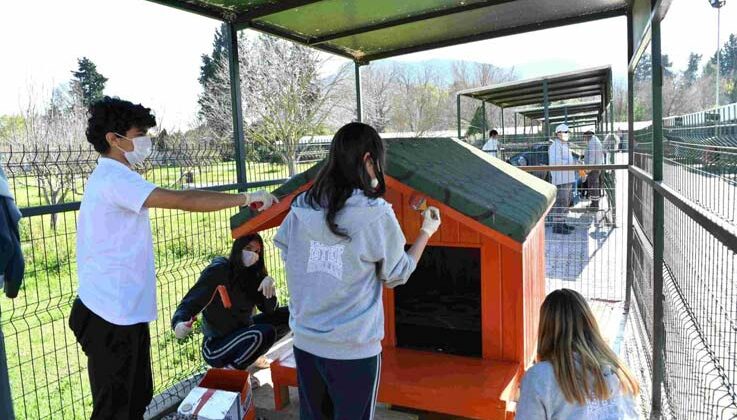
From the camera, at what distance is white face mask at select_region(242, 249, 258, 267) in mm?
3551

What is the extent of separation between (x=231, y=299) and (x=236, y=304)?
6 cm

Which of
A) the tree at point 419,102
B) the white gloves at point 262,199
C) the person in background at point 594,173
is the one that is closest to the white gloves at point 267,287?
the white gloves at point 262,199

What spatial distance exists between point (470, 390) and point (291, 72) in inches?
978

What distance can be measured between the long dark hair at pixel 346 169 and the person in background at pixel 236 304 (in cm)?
150

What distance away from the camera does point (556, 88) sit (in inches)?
675

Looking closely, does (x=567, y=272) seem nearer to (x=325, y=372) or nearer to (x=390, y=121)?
(x=325, y=372)

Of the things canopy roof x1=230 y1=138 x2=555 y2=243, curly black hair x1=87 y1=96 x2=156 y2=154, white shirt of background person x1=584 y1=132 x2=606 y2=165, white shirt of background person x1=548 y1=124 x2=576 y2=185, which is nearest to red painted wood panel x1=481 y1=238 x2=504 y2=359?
canopy roof x1=230 y1=138 x2=555 y2=243

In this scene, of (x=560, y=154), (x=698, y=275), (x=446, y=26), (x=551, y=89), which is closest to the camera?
(x=698, y=275)

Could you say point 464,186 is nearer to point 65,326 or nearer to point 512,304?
point 512,304

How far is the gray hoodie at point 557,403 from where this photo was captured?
189 cm

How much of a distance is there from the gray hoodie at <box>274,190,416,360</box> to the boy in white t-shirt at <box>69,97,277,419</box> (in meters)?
0.69

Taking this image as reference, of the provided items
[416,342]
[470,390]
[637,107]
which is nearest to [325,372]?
[470,390]

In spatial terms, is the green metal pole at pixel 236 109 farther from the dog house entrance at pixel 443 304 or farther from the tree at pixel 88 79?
the tree at pixel 88 79

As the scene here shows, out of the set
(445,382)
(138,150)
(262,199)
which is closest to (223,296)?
(262,199)
